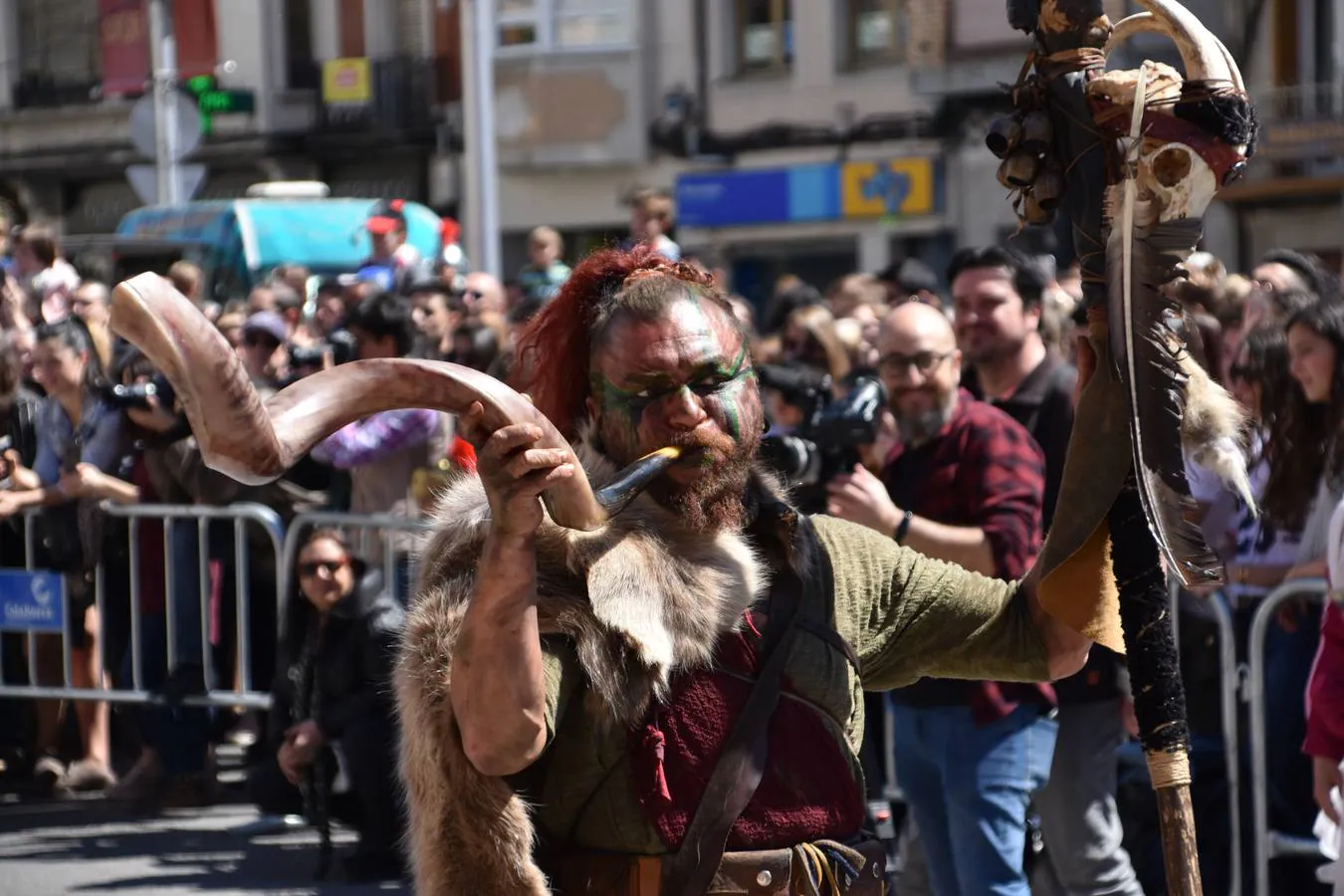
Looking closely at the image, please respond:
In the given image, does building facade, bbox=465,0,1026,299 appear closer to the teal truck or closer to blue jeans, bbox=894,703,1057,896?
A: the teal truck

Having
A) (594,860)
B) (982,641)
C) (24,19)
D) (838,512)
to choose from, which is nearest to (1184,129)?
(982,641)

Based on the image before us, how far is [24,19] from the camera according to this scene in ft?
101

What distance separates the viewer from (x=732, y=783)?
2.75 metres

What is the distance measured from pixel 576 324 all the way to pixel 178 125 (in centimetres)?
1284

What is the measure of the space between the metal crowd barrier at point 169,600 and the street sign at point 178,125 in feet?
24.5

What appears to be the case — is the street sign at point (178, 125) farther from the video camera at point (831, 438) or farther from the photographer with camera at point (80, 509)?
the video camera at point (831, 438)

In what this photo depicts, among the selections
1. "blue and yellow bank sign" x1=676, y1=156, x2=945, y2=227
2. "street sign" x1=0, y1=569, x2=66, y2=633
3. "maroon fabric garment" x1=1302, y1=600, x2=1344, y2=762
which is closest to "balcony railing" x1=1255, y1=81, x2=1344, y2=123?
"blue and yellow bank sign" x1=676, y1=156, x2=945, y2=227

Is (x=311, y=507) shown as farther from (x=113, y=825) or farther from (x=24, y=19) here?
(x=24, y=19)

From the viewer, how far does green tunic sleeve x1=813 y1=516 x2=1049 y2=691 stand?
3086 millimetres

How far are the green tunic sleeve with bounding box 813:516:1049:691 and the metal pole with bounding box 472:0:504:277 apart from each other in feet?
33.7

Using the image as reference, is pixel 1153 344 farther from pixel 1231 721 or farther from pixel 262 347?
pixel 262 347

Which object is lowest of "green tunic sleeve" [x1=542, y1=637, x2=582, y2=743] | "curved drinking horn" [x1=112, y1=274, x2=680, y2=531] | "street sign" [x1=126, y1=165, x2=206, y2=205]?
"green tunic sleeve" [x1=542, y1=637, x2=582, y2=743]

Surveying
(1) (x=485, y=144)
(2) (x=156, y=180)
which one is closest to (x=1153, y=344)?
(1) (x=485, y=144)

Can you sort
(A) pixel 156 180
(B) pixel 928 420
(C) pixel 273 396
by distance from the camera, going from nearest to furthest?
(C) pixel 273 396 → (B) pixel 928 420 → (A) pixel 156 180
